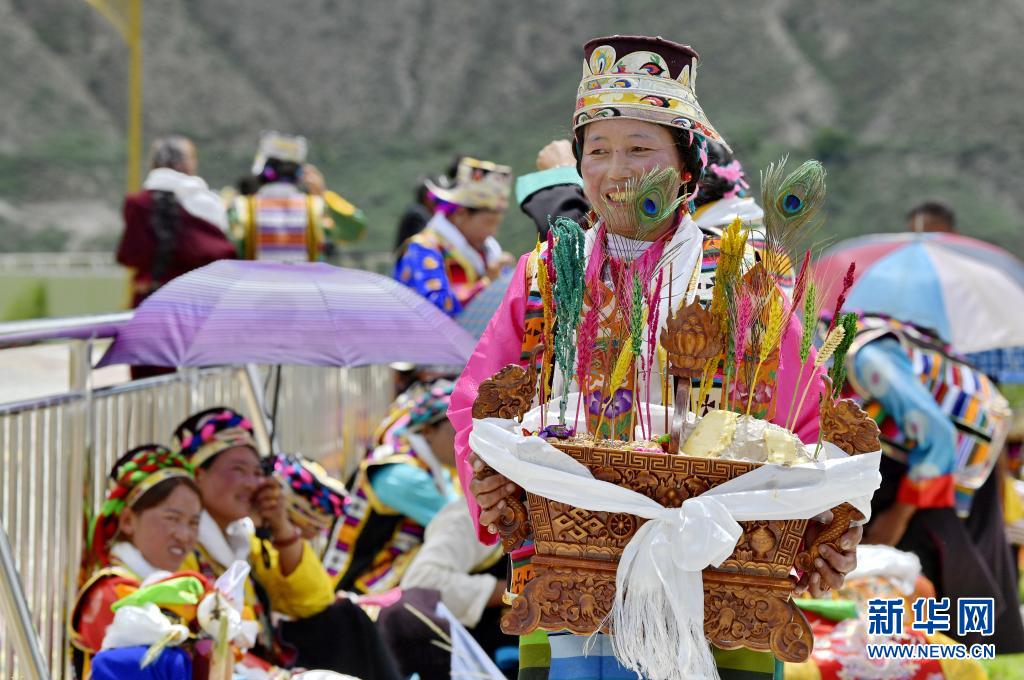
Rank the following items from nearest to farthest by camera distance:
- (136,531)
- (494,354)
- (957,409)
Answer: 1. (494,354)
2. (136,531)
3. (957,409)

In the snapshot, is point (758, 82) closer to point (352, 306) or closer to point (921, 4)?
point (921, 4)

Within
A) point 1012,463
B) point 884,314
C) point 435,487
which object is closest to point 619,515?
point 435,487

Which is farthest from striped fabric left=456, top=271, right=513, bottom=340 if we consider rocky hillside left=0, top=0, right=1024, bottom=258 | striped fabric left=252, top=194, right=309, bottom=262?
rocky hillside left=0, top=0, right=1024, bottom=258

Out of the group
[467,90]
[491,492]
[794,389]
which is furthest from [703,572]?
[467,90]

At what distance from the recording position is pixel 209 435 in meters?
4.29

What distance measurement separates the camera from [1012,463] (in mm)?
8445

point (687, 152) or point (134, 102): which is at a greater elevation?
point (134, 102)

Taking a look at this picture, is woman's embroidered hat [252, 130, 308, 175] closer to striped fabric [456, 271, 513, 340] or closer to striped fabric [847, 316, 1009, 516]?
striped fabric [456, 271, 513, 340]

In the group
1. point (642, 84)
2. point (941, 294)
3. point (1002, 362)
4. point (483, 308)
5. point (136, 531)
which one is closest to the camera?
point (642, 84)

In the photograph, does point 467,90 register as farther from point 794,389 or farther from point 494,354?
point 794,389

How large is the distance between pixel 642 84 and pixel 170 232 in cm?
481

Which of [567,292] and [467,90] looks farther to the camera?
[467,90]

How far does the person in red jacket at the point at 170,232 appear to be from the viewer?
7.03 meters

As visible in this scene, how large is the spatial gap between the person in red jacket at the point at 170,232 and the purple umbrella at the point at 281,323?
2530 mm
